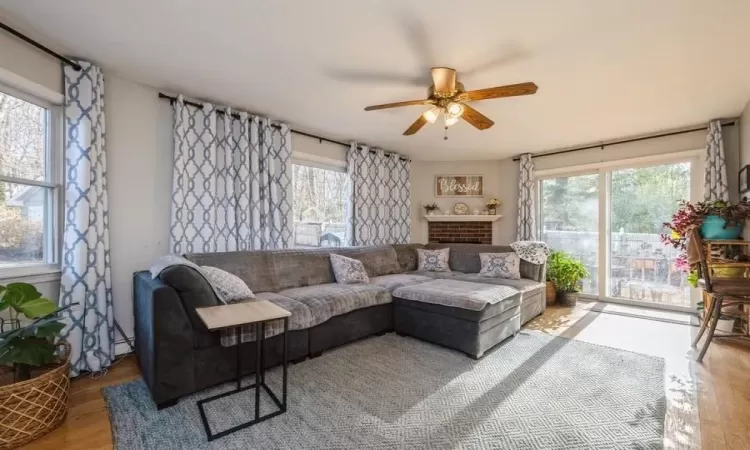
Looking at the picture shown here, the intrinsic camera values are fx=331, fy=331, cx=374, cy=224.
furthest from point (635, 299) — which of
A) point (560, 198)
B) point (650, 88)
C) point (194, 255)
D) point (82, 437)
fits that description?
point (82, 437)

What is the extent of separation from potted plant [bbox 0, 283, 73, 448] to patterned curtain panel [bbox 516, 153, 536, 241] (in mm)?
5267

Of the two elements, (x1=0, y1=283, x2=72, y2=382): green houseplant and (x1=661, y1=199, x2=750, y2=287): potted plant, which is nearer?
(x1=0, y1=283, x2=72, y2=382): green houseplant

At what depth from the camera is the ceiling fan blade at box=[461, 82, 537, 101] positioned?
214 cm

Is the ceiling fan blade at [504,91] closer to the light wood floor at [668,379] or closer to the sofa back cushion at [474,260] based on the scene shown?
the light wood floor at [668,379]

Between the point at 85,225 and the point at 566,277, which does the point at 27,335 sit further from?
the point at 566,277

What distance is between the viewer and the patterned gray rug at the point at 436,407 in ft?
5.51

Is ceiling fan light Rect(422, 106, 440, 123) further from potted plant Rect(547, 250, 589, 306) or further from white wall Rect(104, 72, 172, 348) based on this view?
potted plant Rect(547, 250, 589, 306)

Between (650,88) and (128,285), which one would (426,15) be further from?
(128,285)

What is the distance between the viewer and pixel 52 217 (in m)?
2.42

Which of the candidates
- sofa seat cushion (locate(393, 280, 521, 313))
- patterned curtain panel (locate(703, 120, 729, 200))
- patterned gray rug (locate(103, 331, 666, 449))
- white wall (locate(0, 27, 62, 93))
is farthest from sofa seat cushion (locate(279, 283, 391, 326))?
patterned curtain panel (locate(703, 120, 729, 200))

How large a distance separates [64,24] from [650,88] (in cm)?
433

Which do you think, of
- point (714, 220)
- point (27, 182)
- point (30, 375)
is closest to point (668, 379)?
point (714, 220)

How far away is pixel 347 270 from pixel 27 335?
238cm

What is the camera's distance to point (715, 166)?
3652mm
